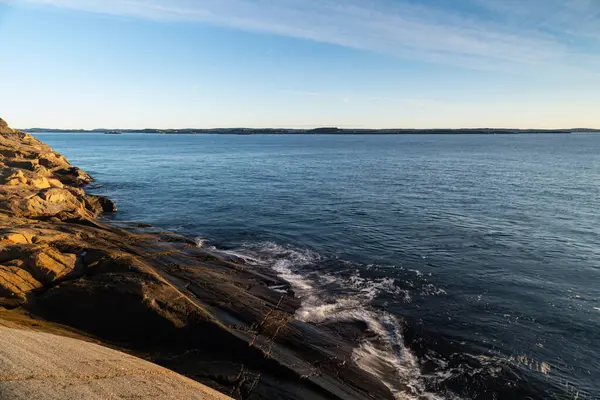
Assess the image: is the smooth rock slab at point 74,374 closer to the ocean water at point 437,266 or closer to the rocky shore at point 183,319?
the rocky shore at point 183,319

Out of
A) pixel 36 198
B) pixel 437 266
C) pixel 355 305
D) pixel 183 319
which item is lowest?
pixel 355 305

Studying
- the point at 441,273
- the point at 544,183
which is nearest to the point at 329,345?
the point at 441,273

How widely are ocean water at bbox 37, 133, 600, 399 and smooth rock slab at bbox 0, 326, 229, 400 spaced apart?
7737 mm

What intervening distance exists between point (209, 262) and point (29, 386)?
14.7 meters

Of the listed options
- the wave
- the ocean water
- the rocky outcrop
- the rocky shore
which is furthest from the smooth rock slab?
the rocky outcrop

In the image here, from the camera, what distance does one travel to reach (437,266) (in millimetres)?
23000

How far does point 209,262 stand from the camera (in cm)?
2150

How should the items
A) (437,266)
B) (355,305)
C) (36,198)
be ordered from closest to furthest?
1. (355,305)
2. (437,266)
3. (36,198)

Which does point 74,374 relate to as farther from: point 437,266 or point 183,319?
point 437,266

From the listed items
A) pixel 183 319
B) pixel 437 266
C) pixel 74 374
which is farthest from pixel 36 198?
pixel 437 266

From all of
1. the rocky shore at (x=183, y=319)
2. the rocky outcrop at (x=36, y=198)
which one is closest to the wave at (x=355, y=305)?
the rocky shore at (x=183, y=319)

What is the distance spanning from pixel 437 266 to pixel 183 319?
17343 mm

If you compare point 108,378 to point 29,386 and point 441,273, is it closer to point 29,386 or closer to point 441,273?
point 29,386

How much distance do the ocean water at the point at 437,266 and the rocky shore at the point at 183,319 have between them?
1.96 m
